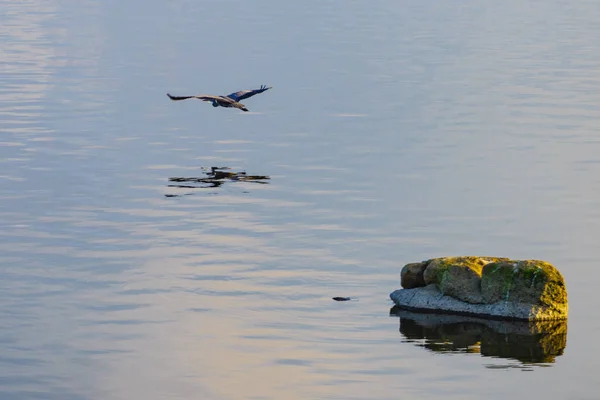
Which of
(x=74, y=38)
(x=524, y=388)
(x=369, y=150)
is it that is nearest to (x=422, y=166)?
(x=369, y=150)

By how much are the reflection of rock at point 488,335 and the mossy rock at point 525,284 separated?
21.4 inches

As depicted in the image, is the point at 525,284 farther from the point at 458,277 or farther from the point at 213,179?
the point at 213,179

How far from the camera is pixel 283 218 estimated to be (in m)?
48.2

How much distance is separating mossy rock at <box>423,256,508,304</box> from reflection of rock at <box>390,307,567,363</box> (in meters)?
0.55

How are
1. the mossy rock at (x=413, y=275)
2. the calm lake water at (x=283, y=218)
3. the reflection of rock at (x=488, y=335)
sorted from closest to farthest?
the calm lake water at (x=283, y=218) < the reflection of rock at (x=488, y=335) < the mossy rock at (x=413, y=275)

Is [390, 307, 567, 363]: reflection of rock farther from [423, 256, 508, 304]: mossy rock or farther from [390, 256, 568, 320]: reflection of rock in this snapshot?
[423, 256, 508, 304]: mossy rock

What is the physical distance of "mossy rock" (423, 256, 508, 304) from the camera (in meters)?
35.2

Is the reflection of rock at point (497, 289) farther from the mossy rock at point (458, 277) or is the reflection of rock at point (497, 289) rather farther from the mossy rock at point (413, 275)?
the mossy rock at point (413, 275)

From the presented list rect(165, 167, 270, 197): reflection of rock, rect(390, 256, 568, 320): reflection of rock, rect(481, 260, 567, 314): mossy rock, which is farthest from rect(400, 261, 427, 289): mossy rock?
rect(165, 167, 270, 197): reflection of rock

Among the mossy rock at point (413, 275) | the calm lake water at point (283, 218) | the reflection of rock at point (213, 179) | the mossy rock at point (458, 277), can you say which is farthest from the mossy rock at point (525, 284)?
the reflection of rock at point (213, 179)

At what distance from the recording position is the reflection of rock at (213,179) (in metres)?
54.3

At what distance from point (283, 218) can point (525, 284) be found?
14.7 m

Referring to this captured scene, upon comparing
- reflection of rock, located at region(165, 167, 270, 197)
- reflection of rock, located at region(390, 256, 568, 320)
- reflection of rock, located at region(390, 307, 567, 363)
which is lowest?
reflection of rock, located at region(390, 307, 567, 363)

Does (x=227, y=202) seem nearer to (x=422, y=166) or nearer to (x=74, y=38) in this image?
(x=422, y=166)
